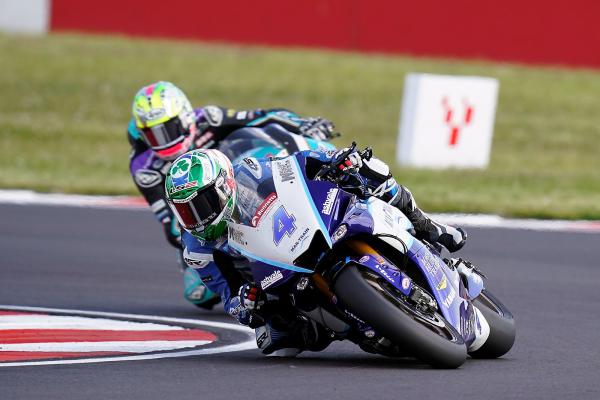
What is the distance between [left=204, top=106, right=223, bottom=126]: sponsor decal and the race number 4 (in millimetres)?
3354

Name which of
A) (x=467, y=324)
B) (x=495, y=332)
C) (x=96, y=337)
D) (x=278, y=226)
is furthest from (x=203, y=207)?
(x=495, y=332)

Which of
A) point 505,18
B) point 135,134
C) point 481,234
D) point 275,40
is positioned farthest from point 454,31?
point 135,134

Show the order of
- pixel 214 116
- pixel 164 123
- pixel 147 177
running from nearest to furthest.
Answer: pixel 164 123 < pixel 147 177 < pixel 214 116

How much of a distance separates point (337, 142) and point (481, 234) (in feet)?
26.8

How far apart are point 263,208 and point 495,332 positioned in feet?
4.67

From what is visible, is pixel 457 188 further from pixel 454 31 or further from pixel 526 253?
pixel 454 31

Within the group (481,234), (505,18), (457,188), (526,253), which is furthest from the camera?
(505,18)

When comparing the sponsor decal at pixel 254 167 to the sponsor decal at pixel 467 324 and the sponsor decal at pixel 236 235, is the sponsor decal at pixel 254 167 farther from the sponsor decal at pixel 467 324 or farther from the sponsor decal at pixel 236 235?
the sponsor decal at pixel 467 324

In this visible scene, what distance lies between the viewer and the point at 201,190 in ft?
22.4

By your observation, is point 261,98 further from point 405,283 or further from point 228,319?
point 405,283

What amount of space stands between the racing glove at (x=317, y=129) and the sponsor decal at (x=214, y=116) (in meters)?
0.57

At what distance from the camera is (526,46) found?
24641 mm

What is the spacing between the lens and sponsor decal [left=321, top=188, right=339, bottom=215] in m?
6.81

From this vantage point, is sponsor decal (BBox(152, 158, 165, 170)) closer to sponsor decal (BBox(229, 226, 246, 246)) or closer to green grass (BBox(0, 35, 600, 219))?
sponsor decal (BBox(229, 226, 246, 246))
